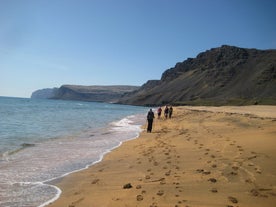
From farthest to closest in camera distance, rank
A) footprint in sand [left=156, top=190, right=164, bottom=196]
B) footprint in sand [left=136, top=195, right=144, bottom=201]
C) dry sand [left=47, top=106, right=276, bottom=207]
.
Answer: footprint in sand [left=156, top=190, right=164, bottom=196] → footprint in sand [left=136, top=195, right=144, bottom=201] → dry sand [left=47, top=106, right=276, bottom=207]

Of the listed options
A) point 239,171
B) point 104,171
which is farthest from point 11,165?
point 239,171

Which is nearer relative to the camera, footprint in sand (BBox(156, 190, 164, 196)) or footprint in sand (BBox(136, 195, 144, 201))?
footprint in sand (BBox(136, 195, 144, 201))

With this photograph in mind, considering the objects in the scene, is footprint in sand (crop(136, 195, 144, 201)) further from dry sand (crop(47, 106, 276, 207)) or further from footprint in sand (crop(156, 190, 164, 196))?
footprint in sand (crop(156, 190, 164, 196))

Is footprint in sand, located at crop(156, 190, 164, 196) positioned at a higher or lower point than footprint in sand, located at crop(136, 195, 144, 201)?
higher

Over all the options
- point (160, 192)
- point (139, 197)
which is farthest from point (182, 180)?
point (139, 197)

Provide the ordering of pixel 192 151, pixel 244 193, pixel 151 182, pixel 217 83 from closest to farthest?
1. pixel 244 193
2. pixel 151 182
3. pixel 192 151
4. pixel 217 83

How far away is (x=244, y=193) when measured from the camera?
24.5 feet

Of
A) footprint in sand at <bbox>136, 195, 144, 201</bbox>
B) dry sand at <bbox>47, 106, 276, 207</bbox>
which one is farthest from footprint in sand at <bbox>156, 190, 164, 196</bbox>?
footprint in sand at <bbox>136, 195, 144, 201</bbox>

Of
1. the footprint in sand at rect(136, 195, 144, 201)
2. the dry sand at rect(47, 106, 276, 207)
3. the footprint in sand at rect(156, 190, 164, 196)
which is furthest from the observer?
the footprint in sand at rect(156, 190, 164, 196)

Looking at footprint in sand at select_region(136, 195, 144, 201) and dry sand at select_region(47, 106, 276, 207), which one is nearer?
dry sand at select_region(47, 106, 276, 207)

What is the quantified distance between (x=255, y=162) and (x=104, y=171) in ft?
16.6

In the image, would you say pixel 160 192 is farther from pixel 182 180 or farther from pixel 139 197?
pixel 182 180

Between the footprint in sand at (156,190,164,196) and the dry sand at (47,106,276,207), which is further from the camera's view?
the footprint in sand at (156,190,164,196)

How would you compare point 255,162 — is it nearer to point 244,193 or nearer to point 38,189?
point 244,193
